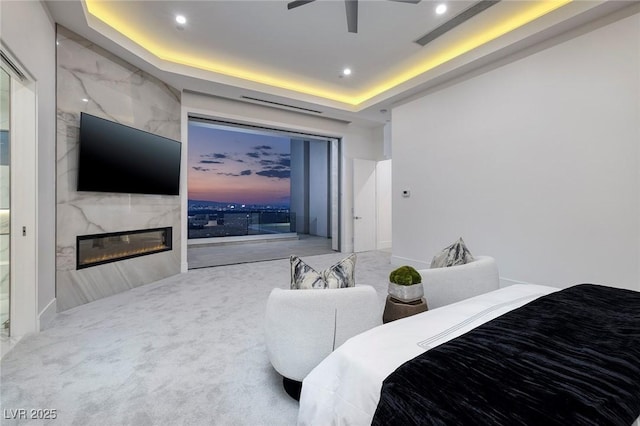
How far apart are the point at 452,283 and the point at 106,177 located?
13.9 feet

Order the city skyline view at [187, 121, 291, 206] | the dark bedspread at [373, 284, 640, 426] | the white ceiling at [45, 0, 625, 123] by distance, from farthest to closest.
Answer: the city skyline view at [187, 121, 291, 206], the white ceiling at [45, 0, 625, 123], the dark bedspread at [373, 284, 640, 426]

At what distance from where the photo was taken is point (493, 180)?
156 inches

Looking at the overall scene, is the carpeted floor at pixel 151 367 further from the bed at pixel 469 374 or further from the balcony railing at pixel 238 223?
the balcony railing at pixel 238 223

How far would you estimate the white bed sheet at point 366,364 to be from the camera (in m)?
1.00

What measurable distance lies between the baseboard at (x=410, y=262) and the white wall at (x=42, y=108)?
502cm

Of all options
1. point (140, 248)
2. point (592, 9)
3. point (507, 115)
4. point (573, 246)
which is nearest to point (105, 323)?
point (140, 248)

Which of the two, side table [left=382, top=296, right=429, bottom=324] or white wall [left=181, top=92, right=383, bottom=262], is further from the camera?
white wall [left=181, top=92, right=383, bottom=262]

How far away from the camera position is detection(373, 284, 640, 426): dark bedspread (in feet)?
2.52

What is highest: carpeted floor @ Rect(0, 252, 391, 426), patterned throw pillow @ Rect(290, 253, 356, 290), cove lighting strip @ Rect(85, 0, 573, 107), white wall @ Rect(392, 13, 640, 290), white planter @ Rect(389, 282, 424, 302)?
cove lighting strip @ Rect(85, 0, 573, 107)

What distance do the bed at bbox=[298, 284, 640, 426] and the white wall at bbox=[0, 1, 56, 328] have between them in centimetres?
314

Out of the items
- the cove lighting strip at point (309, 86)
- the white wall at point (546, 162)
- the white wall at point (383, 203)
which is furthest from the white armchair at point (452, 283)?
the white wall at point (383, 203)

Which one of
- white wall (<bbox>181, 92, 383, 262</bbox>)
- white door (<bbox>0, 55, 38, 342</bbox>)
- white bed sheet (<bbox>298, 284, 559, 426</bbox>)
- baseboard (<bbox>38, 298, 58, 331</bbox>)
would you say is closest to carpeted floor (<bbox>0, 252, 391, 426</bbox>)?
baseboard (<bbox>38, 298, 58, 331</bbox>)

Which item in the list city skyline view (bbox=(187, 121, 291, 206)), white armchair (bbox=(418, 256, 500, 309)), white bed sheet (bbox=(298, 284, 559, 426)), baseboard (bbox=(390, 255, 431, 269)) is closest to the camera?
white bed sheet (bbox=(298, 284, 559, 426))

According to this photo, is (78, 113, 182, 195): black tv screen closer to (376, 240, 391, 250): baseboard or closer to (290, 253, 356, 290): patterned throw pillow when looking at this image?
(290, 253, 356, 290): patterned throw pillow
